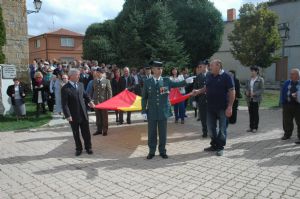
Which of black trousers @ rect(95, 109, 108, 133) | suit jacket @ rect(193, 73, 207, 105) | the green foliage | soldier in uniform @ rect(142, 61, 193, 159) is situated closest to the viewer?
soldier in uniform @ rect(142, 61, 193, 159)

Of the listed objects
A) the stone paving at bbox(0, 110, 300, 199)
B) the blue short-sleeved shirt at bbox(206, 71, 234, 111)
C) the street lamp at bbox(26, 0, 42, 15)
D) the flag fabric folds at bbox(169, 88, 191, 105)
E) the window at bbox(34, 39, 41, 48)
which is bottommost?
the stone paving at bbox(0, 110, 300, 199)

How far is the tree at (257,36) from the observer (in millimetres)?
22031

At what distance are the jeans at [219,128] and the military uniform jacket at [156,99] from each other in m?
0.99

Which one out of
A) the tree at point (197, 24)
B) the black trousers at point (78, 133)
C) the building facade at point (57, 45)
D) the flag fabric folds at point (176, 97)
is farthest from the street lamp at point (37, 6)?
the building facade at point (57, 45)

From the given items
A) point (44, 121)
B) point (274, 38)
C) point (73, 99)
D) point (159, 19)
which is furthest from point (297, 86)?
point (274, 38)

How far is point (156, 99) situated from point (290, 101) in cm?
377

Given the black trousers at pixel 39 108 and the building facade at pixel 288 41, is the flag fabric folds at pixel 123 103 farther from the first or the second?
the building facade at pixel 288 41

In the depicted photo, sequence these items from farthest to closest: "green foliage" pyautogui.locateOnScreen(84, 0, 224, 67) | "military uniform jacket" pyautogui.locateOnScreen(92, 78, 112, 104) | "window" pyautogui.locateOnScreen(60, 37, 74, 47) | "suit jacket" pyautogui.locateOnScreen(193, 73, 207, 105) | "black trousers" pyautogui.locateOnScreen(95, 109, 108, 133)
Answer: "window" pyautogui.locateOnScreen(60, 37, 74, 47)
"green foliage" pyautogui.locateOnScreen(84, 0, 224, 67)
"military uniform jacket" pyautogui.locateOnScreen(92, 78, 112, 104)
"black trousers" pyautogui.locateOnScreen(95, 109, 108, 133)
"suit jacket" pyautogui.locateOnScreen(193, 73, 207, 105)

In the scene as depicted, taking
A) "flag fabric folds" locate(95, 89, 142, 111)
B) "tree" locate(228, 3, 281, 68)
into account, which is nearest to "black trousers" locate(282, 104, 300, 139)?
"flag fabric folds" locate(95, 89, 142, 111)

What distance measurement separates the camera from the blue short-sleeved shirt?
6859mm

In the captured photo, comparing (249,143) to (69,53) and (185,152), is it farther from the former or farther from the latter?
(69,53)

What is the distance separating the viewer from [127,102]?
949 cm

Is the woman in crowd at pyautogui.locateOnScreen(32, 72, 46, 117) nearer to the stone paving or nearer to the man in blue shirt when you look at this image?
the stone paving

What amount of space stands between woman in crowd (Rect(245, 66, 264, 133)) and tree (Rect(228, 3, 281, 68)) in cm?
1354
